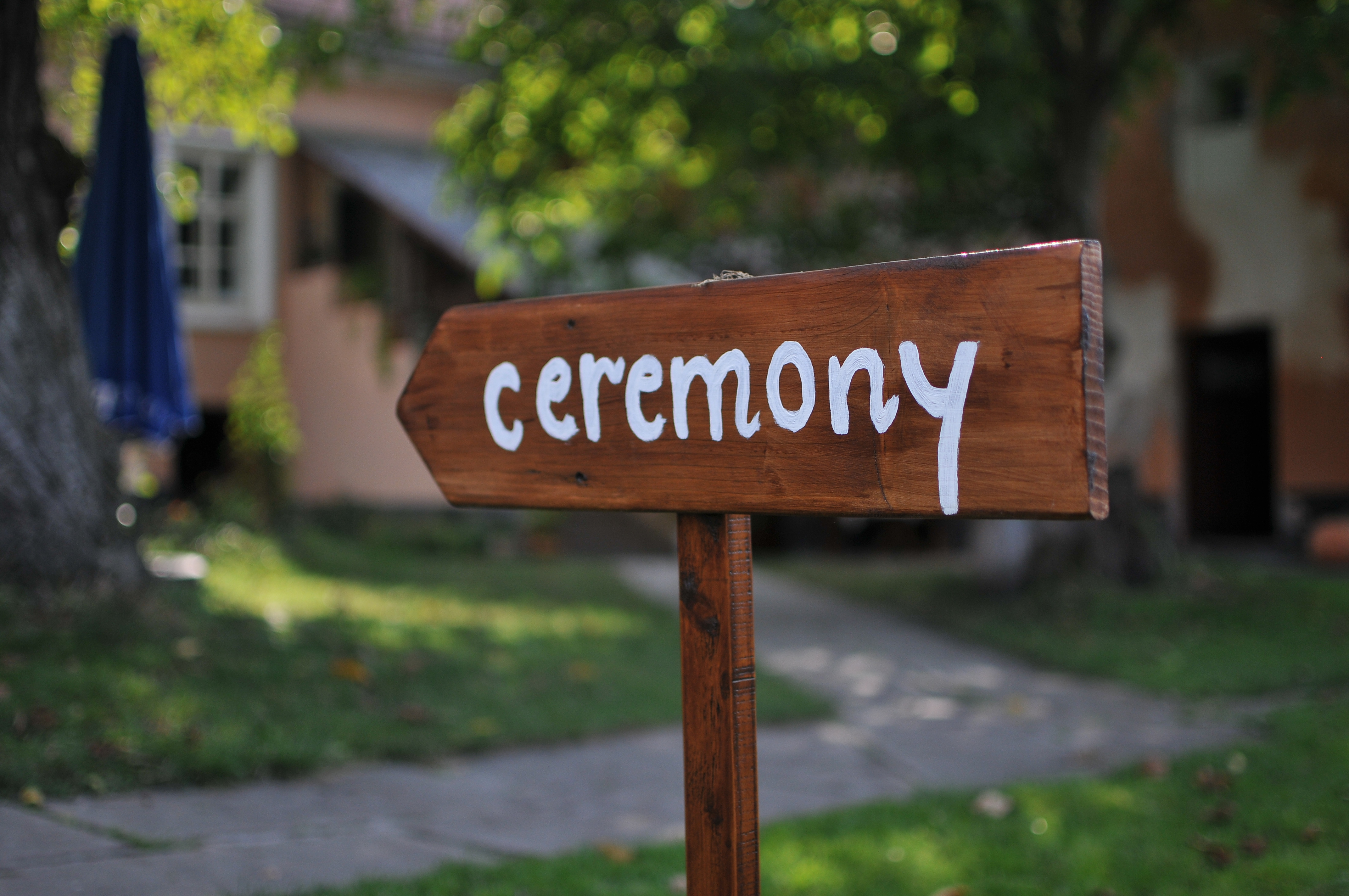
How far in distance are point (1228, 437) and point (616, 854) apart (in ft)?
37.0

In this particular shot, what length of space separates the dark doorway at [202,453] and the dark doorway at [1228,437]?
13.1 m

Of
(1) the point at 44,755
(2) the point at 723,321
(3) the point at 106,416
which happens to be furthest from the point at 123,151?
(2) the point at 723,321

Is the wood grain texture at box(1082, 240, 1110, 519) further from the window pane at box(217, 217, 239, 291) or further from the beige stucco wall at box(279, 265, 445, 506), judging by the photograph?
the window pane at box(217, 217, 239, 291)

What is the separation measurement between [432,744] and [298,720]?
1.84 ft

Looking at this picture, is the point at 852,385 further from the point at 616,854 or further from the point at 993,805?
the point at 993,805

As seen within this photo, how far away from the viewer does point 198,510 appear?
10.8 metres

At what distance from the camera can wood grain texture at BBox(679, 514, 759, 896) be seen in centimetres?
190

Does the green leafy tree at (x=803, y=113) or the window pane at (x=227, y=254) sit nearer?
the green leafy tree at (x=803, y=113)

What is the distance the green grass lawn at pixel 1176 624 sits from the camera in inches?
257

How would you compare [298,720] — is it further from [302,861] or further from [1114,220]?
[1114,220]

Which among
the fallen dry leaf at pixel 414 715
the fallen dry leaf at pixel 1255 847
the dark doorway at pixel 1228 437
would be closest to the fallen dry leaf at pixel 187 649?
the fallen dry leaf at pixel 414 715

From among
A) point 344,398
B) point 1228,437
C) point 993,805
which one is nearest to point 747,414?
point 993,805

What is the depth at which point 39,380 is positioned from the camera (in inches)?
197

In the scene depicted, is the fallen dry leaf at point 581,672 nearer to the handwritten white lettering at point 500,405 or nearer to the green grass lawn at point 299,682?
the green grass lawn at point 299,682
